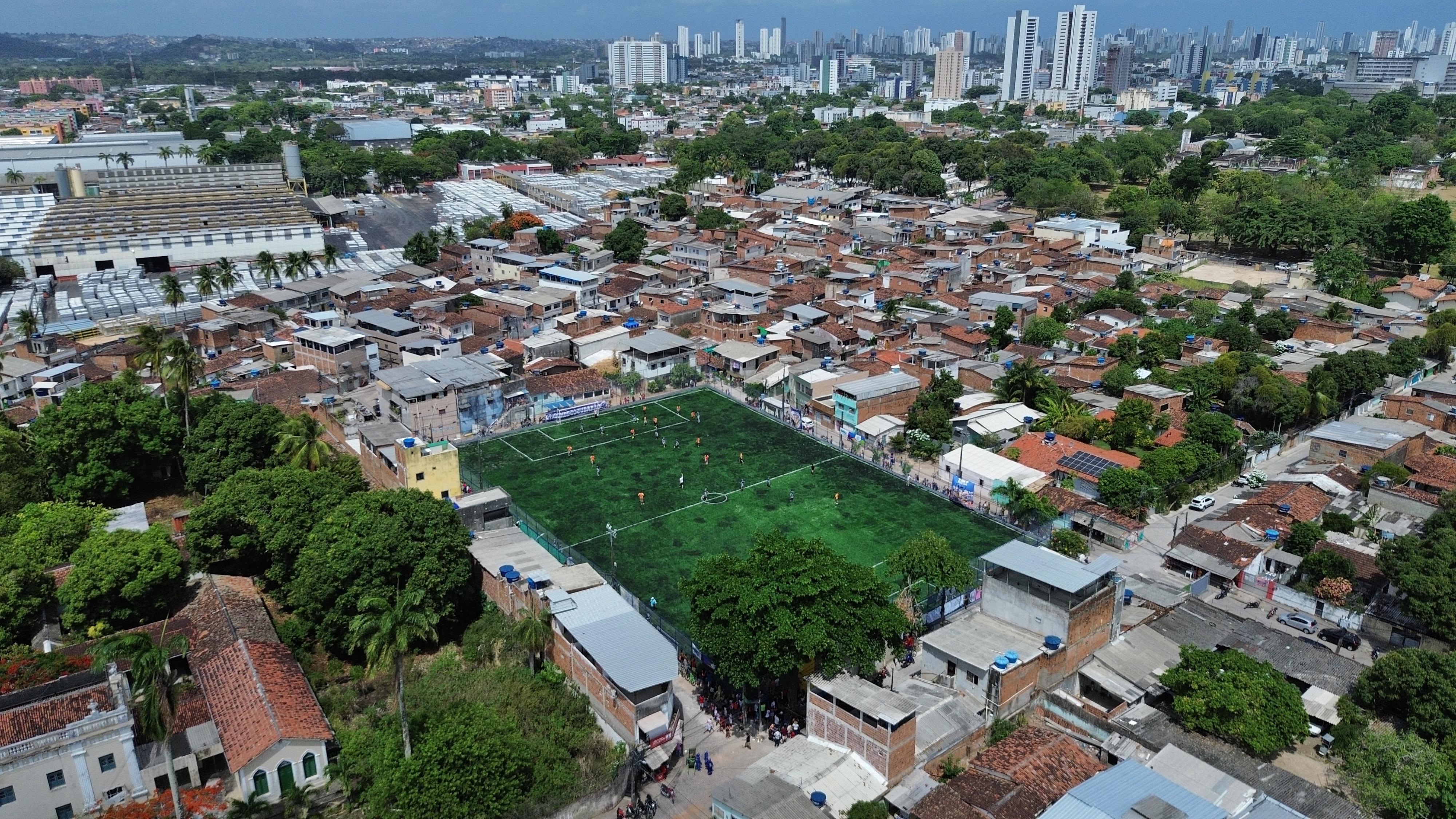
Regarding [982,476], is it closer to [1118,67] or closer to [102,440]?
[102,440]

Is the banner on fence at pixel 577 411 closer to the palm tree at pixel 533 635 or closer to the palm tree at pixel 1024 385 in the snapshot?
the palm tree at pixel 1024 385

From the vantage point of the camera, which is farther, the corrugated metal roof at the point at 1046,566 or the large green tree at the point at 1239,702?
the corrugated metal roof at the point at 1046,566

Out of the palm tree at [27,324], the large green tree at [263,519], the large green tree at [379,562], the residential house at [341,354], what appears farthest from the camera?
the palm tree at [27,324]

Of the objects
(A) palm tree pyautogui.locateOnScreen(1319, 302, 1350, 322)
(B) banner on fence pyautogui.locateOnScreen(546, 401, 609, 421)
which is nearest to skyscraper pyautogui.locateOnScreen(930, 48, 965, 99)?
(A) palm tree pyautogui.locateOnScreen(1319, 302, 1350, 322)

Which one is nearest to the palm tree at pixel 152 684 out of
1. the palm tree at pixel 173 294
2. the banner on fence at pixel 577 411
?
the banner on fence at pixel 577 411

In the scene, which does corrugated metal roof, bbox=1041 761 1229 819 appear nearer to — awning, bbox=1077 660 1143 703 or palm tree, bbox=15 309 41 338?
awning, bbox=1077 660 1143 703

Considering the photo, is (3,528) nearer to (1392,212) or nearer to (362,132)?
(1392,212)

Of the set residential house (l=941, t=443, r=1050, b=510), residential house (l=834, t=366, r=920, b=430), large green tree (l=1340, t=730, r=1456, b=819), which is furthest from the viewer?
residential house (l=834, t=366, r=920, b=430)
